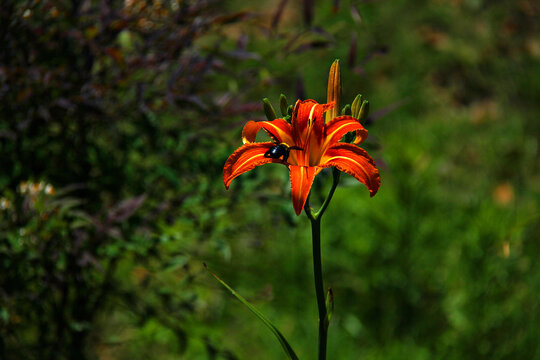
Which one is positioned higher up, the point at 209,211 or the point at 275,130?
the point at 275,130

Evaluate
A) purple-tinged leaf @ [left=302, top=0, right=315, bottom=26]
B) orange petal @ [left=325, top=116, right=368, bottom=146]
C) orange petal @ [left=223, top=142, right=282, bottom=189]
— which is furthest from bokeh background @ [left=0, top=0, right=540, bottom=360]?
orange petal @ [left=223, top=142, right=282, bottom=189]

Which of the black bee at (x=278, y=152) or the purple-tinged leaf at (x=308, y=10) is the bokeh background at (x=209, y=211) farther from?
the black bee at (x=278, y=152)

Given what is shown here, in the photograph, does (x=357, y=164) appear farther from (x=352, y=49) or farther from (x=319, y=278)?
(x=352, y=49)

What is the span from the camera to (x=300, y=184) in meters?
0.83

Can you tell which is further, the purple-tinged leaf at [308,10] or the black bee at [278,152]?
the purple-tinged leaf at [308,10]

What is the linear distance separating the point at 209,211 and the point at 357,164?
3.21 ft

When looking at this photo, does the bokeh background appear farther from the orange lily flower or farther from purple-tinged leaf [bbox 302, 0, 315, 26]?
the orange lily flower

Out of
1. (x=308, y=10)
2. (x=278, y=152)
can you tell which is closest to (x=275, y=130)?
(x=278, y=152)

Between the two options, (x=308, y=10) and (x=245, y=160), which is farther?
(x=308, y=10)

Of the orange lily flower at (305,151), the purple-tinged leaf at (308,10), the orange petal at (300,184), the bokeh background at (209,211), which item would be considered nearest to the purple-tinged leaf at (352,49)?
the bokeh background at (209,211)

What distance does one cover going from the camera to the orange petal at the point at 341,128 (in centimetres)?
90

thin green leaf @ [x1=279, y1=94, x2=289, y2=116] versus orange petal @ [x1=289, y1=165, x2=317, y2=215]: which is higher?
thin green leaf @ [x1=279, y1=94, x2=289, y2=116]

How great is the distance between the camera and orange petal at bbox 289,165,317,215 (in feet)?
2.67

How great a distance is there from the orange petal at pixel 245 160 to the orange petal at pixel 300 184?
52 millimetres
